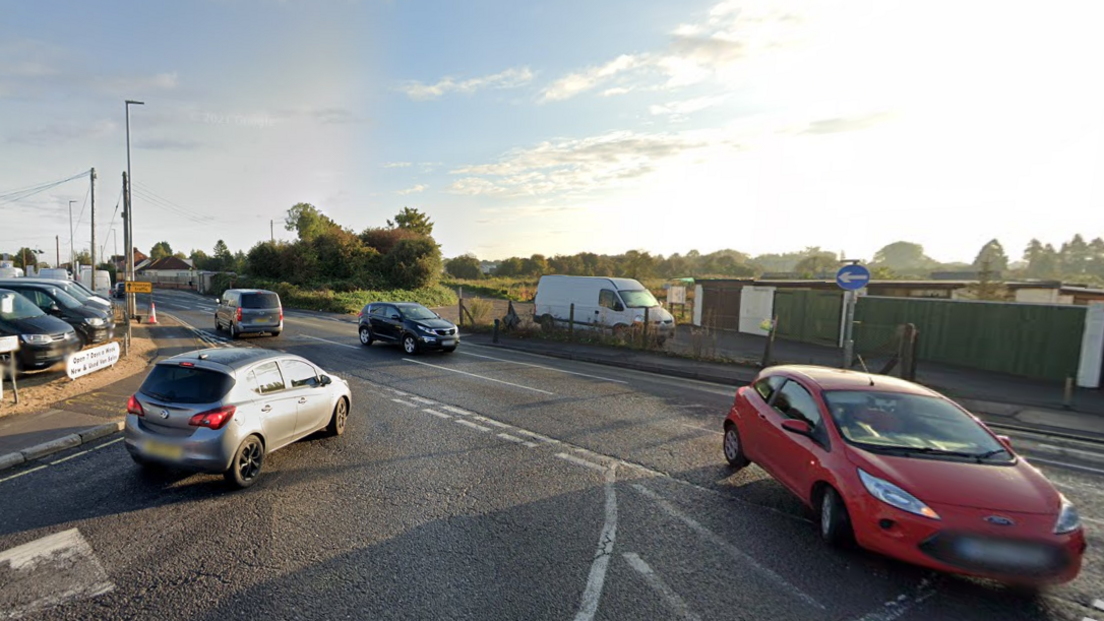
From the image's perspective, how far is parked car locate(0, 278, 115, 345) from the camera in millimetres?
14578

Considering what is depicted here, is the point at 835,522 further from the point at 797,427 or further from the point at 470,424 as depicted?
the point at 470,424

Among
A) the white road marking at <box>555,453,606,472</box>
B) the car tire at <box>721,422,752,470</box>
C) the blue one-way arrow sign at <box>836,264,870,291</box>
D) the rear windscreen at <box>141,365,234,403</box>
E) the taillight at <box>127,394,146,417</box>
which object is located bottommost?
the white road marking at <box>555,453,606,472</box>

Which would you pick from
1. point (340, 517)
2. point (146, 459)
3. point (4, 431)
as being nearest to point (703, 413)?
point (340, 517)

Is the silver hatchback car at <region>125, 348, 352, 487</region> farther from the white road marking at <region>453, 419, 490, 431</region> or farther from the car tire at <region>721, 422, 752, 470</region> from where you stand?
the car tire at <region>721, 422, 752, 470</region>

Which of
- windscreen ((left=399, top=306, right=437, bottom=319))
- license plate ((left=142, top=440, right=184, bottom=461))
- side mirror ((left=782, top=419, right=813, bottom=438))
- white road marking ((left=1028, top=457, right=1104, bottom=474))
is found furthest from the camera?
windscreen ((left=399, top=306, right=437, bottom=319))

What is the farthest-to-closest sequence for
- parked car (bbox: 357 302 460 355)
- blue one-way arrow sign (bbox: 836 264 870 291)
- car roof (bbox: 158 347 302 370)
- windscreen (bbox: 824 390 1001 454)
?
parked car (bbox: 357 302 460 355), blue one-way arrow sign (bbox: 836 264 870 291), car roof (bbox: 158 347 302 370), windscreen (bbox: 824 390 1001 454)

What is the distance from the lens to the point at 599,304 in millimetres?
19969

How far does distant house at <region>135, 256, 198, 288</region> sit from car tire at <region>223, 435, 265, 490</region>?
72544 mm

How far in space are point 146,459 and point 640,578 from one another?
5.46 metres

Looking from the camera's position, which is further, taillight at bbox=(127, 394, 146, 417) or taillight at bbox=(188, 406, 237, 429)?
taillight at bbox=(127, 394, 146, 417)

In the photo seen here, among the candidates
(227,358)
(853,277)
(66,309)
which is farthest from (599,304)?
(66,309)

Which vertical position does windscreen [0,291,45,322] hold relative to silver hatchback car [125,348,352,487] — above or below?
above

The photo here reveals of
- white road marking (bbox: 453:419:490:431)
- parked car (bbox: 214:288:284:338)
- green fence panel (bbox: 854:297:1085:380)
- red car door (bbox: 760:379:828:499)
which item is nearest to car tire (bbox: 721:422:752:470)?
red car door (bbox: 760:379:828:499)

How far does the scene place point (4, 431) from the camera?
7.51 meters
